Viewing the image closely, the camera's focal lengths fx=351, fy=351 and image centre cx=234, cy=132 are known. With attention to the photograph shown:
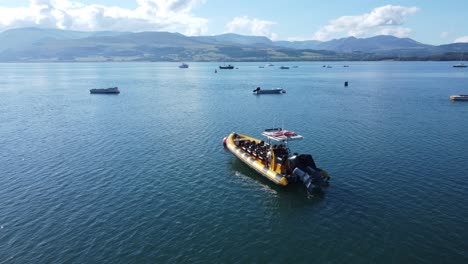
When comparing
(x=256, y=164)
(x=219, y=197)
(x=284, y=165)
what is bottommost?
(x=219, y=197)

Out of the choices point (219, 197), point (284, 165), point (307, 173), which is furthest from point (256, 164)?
point (219, 197)

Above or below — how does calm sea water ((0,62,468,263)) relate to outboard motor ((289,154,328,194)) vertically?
below

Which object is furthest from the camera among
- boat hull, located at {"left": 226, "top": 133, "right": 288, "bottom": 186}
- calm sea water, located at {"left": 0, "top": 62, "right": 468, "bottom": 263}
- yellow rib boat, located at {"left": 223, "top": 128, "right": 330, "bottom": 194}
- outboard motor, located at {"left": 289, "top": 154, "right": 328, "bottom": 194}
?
boat hull, located at {"left": 226, "top": 133, "right": 288, "bottom": 186}

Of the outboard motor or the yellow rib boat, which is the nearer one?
the outboard motor

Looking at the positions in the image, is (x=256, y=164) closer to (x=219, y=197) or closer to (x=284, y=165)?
(x=284, y=165)

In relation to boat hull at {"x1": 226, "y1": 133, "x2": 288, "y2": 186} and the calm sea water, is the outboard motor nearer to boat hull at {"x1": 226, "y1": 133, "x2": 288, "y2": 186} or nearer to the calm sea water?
the calm sea water

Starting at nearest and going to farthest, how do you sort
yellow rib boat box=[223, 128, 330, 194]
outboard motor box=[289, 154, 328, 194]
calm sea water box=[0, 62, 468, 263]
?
calm sea water box=[0, 62, 468, 263], outboard motor box=[289, 154, 328, 194], yellow rib boat box=[223, 128, 330, 194]

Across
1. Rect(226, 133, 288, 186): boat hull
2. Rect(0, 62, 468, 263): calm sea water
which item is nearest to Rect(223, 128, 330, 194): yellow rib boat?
Rect(226, 133, 288, 186): boat hull

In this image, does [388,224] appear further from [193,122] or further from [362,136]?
[193,122]

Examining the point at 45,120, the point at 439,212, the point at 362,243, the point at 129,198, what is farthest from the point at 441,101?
the point at 45,120
